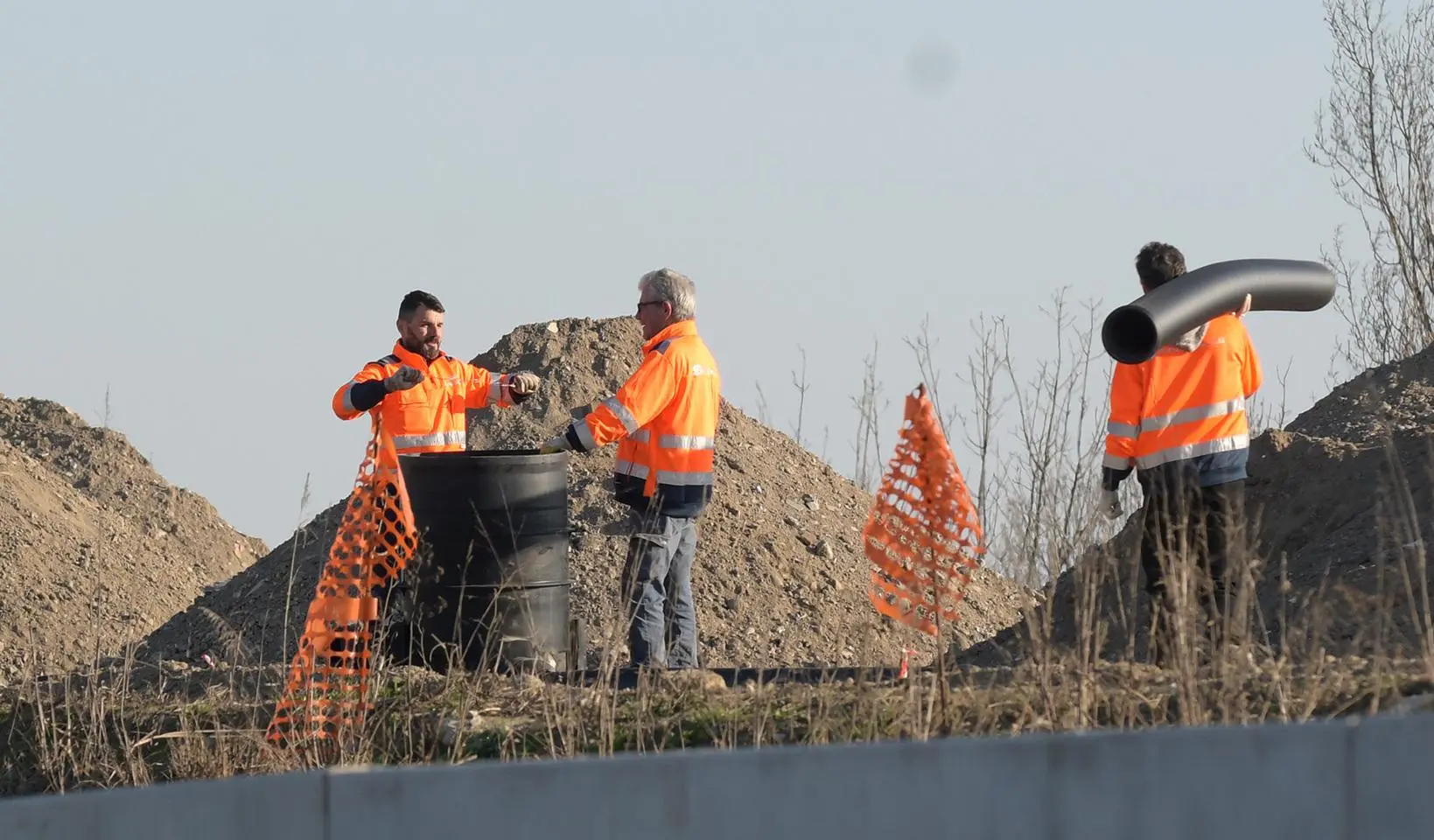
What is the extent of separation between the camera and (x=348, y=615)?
279 inches

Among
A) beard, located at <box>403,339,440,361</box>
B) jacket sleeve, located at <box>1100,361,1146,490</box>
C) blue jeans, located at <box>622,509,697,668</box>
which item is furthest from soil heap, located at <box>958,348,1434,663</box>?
beard, located at <box>403,339,440,361</box>

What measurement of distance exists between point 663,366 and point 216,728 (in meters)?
2.40

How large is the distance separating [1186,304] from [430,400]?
11.4ft

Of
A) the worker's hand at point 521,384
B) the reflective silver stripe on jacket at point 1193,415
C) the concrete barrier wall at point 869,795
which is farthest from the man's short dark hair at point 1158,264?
the concrete barrier wall at point 869,795

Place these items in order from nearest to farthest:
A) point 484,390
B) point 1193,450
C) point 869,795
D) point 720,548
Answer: point 869,795 → point 1193,450 → point 484,390 → point 720,548

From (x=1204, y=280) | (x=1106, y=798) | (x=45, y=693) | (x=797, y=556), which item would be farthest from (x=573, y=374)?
(x=1106, y=798)

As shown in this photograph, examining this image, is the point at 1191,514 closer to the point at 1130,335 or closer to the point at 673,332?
the point at 1130,335

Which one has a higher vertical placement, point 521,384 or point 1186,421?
point 521,384

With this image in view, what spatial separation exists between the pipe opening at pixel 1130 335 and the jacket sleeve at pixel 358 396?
10.4ft

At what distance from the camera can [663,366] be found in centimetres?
810

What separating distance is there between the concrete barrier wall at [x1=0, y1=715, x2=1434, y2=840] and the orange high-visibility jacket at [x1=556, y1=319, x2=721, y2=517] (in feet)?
12.4

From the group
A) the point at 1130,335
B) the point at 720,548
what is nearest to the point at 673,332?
the point at 1130,335

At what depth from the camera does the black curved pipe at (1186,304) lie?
24.9ft

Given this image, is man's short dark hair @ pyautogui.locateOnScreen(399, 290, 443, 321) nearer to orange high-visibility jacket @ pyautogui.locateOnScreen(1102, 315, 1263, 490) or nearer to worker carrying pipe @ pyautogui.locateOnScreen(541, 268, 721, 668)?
worker carrying pipe @ pyautogui.locateOnScreen(541, 268, 721, 668)
